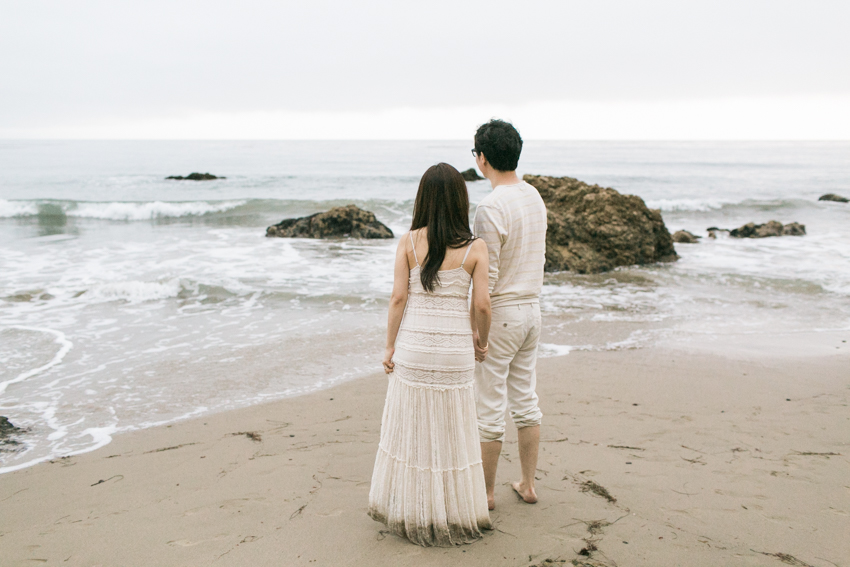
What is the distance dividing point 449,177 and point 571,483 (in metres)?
2.01

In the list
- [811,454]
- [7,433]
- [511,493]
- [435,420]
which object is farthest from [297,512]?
[811,454]

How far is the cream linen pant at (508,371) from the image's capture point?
9.89 feet

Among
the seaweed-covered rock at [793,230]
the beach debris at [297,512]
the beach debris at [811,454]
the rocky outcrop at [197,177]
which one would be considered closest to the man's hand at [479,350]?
the beach debris at [297,512]

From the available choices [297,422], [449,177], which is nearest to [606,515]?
[449,177]

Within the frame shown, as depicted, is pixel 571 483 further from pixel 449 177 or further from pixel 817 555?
pixel 449 177

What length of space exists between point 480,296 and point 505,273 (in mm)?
303

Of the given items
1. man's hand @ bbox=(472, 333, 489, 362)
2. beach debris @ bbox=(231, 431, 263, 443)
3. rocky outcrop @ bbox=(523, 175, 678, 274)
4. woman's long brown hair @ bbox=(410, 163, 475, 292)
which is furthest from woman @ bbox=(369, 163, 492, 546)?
rocky outcrop @ bbox=(523, 175, 678, 274)

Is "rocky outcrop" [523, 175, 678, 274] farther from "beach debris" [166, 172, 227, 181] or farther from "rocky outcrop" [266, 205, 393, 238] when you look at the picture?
"beach debris" [166, 172, 227, 181]

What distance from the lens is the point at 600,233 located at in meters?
11.5

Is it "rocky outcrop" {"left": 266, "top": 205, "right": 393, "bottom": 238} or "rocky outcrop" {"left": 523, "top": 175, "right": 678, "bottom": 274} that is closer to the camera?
"rocky outcrop" {"left": 523, "top": 175, "right": 678, "bottom": 274}

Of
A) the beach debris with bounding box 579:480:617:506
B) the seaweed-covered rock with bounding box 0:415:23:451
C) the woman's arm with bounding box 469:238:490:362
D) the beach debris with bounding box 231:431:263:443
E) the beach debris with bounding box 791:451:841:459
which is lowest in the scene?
the seaweed-covered rock with bounding box 0:415:23:451

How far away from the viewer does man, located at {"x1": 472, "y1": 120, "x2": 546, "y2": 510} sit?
2971 millimetres

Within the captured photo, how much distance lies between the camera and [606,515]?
318 centimetres

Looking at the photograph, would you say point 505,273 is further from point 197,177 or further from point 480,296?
point 197,177
